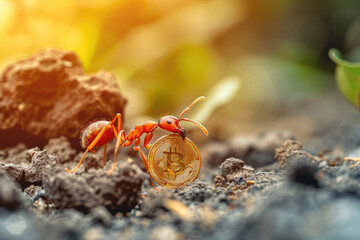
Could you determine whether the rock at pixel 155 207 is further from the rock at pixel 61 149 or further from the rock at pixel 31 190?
the rock at pixel 61 149

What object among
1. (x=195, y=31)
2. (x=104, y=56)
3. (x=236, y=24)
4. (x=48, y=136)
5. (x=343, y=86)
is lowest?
(x=48, y=136)

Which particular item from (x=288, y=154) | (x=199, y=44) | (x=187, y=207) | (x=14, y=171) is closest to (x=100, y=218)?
(x=187, y=207)

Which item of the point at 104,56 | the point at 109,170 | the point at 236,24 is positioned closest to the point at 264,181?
the point at 109,170

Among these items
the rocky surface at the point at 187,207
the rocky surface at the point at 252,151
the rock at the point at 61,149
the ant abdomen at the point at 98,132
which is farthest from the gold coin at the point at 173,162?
the rocky surface at the point at 252,151

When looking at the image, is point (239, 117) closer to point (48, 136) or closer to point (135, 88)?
point (135, 88)

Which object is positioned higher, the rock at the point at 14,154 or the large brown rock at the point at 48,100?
the large brown rock at the point at 48,100
